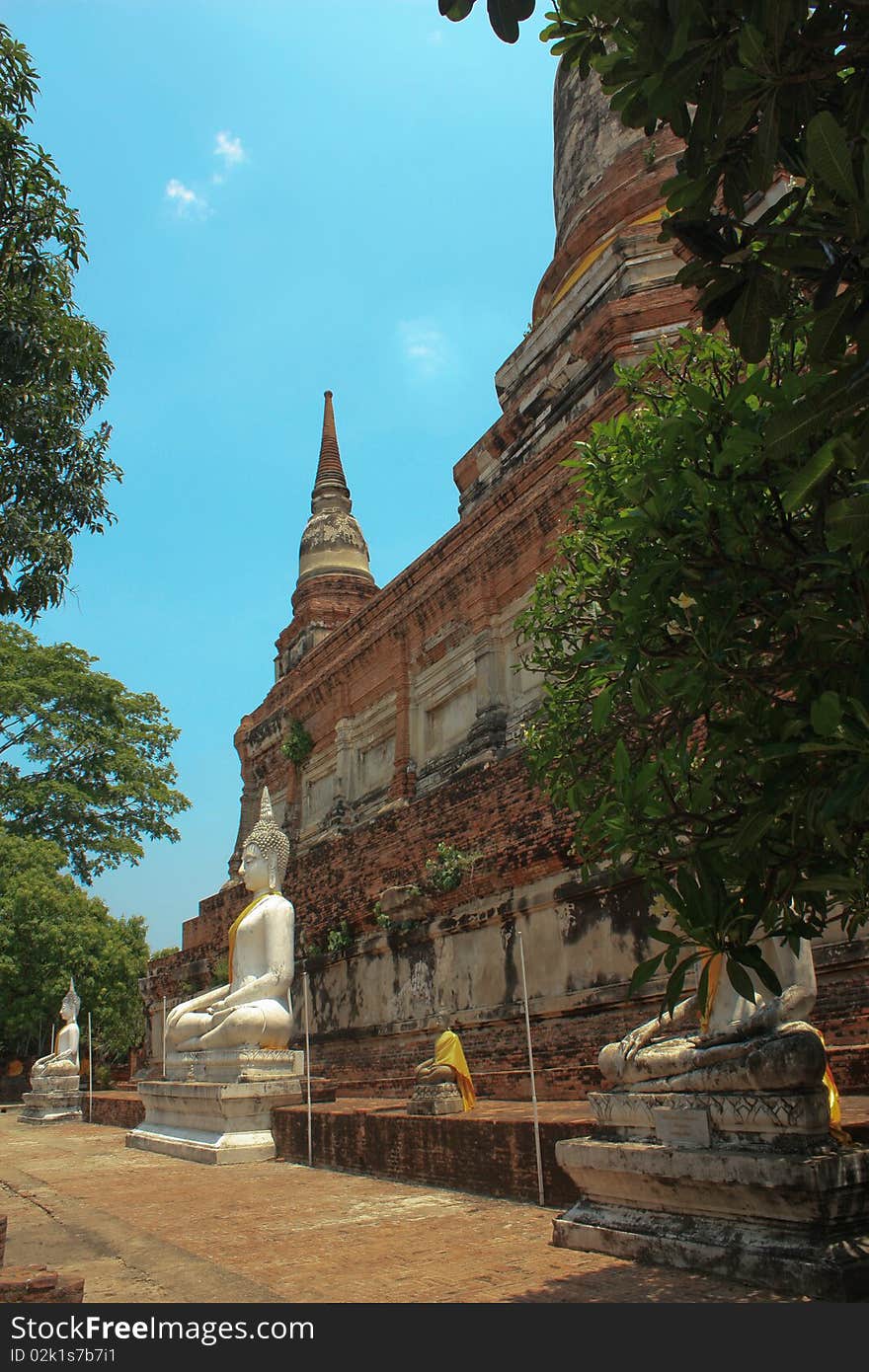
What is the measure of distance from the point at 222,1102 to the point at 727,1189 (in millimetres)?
6316

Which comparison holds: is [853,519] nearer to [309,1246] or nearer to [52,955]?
[309,1246]

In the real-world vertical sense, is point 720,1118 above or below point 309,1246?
above

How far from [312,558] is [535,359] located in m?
10.5

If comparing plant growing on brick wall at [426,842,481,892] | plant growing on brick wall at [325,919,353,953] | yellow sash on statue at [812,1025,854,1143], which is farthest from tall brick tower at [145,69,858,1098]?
yellow sash on statue at [812,1025,854,1143]

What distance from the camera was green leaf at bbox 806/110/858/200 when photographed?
189cm

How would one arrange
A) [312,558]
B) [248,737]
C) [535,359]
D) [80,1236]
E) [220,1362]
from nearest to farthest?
[220,1362] < [80,1236] < [535,359] < [248,737] < [312,558]

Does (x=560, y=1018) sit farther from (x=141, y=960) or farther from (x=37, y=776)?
(x=37, y=776)

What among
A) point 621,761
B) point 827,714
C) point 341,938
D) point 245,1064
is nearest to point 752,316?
point 827,714

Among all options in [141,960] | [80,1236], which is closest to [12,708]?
[141,960]

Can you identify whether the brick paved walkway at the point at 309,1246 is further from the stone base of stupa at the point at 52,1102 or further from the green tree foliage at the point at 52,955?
the green tree foliage at the point at 52,955

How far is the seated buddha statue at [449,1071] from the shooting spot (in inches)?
304

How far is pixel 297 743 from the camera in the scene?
19.9 meters

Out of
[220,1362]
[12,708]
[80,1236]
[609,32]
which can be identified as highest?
[12,708]

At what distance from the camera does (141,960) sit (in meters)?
27.2
